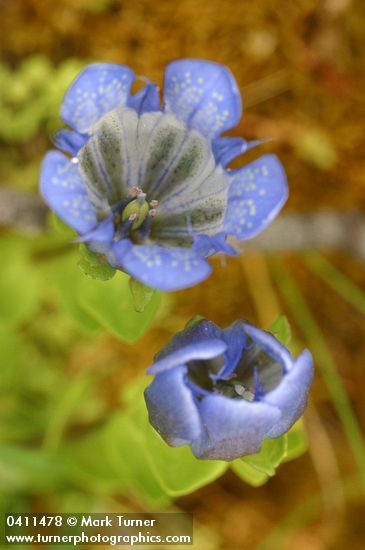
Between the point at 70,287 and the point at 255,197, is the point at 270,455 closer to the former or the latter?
the point at 255,197

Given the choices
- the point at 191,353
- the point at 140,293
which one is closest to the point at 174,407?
the point at 191,353

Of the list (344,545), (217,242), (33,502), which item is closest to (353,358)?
(344,545)

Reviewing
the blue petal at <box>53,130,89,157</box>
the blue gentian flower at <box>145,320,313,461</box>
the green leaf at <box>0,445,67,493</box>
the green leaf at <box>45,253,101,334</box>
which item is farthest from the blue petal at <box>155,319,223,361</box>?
the green leaf at <box>0,445,67,493</box>

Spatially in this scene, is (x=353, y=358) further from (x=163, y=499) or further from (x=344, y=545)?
(x=163, y=499)

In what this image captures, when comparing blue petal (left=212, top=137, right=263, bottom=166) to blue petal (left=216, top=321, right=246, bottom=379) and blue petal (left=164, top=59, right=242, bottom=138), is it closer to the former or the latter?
blue petal (left=164, top=59, right=242, bottom=138)

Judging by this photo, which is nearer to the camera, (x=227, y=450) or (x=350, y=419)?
(x=227, y=450)

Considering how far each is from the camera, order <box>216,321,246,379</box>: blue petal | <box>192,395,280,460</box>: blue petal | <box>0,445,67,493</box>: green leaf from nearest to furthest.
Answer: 1. <box>192,395,280,460</box>: blue petal
2. <box>216,321,246,379</box>: blue petal
3. <box>0,445,67,493</box>: green leaf

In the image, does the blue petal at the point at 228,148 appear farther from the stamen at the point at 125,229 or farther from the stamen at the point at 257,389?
the stamen at the point at 257,389
